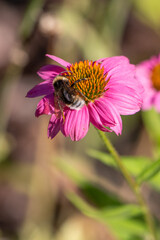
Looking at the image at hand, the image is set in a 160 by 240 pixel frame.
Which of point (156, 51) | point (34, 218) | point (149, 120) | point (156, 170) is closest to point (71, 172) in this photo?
point (149, 120)

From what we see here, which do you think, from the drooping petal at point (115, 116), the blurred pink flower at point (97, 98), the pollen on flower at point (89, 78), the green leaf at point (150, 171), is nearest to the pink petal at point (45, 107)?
the blurred pink flower at point (97, 98)

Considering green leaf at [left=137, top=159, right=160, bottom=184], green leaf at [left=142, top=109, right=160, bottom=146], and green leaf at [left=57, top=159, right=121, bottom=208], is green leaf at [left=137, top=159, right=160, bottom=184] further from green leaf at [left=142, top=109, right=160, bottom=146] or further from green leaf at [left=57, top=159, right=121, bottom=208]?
green leaf at [left=142, top=109, right=160, bottom=146]

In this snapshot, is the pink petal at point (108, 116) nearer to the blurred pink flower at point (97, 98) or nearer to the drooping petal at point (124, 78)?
the blurred pink flower at point (97, 98)

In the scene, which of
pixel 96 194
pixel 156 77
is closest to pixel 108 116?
pixel 96 194

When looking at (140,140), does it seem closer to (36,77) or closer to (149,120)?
(149,120)

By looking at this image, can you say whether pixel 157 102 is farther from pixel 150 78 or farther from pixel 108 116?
pixel 108 116

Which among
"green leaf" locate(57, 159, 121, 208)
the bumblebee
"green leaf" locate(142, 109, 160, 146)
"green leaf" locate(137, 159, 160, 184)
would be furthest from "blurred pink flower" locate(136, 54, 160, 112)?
the bumblebee
